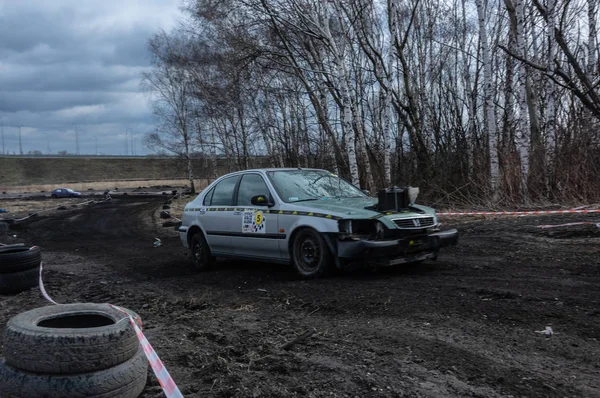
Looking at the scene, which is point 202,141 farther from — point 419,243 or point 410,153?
point 419,243

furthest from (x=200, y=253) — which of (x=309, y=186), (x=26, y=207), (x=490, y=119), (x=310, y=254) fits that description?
(x=26, y=207)

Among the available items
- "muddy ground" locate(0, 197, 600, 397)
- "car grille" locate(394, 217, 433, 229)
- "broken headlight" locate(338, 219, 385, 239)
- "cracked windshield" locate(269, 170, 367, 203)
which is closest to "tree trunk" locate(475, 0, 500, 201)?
"muddy ground" locate(0, 197, 600, 397)

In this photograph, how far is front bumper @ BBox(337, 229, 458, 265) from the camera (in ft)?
20.2

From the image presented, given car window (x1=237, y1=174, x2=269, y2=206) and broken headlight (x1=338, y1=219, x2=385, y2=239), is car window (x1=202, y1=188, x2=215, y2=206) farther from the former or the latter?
broken headlight (x1=338, y1=219, x2=385, y2=239)

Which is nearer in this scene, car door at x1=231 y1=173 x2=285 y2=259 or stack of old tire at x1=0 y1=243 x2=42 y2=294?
stack of old tire at x1=0 y1=243 x2=42 y2=294

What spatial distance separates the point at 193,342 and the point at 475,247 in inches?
216

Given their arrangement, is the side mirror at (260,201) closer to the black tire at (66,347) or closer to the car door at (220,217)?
the car door at (220,217)

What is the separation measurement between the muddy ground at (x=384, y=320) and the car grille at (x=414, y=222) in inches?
25.4

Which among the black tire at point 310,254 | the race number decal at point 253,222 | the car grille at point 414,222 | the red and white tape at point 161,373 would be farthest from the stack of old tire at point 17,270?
the car grille at point 414,222

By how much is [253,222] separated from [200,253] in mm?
1645

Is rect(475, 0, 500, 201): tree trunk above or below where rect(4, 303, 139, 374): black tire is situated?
above

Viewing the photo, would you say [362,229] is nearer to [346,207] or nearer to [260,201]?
[346,207]

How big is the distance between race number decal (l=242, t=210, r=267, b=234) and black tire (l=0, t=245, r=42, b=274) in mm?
3105

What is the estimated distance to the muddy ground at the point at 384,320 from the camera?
336 centimetres
